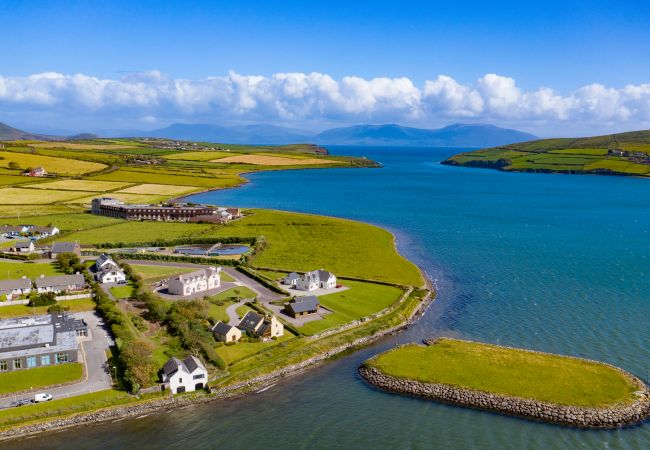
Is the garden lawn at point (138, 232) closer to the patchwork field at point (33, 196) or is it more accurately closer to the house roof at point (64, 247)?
the house roof at point (64, 247)

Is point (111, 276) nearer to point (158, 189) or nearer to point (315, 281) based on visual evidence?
point (315, 281)

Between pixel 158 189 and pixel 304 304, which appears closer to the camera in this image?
pixel 304 304

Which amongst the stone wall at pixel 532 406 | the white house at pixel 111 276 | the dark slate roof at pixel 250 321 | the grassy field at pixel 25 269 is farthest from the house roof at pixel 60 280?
the stone wall at pixel 532 406

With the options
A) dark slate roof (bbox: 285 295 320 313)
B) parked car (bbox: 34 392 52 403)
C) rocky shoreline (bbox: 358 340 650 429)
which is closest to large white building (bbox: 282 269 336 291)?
dark slate roof (bbox: 285 295 320 313)

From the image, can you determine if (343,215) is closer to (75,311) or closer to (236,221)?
(236,221)

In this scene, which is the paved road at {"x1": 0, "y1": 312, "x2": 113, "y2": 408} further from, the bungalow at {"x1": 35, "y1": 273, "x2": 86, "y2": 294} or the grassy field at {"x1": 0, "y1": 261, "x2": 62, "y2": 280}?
the grassy field at {"x1": 0, "y1": 261, "x2": 62, "y2": 280}

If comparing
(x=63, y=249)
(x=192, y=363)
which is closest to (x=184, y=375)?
(x=192, y=363)
